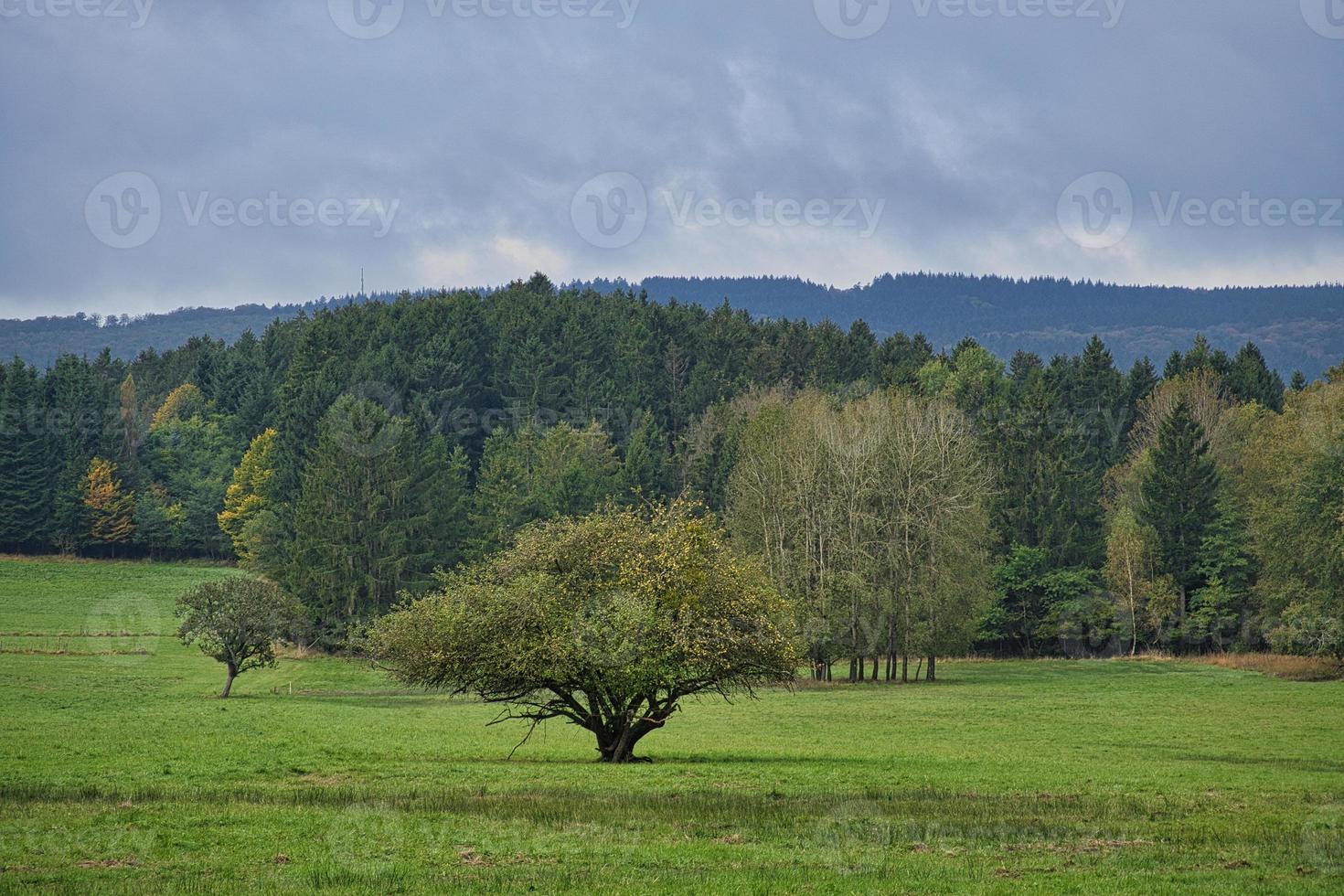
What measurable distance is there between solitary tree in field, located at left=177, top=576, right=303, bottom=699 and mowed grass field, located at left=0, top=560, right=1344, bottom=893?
11.1ft

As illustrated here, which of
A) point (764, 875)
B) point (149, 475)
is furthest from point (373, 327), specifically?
point (764, 875)

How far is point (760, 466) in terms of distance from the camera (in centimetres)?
8988

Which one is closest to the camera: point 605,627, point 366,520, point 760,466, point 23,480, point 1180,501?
point 605,627

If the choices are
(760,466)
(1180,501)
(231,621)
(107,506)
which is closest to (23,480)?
(107,506)

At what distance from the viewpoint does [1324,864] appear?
21.7 meters

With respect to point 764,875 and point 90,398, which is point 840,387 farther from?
point 764,875

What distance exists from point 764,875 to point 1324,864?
9.16 meters

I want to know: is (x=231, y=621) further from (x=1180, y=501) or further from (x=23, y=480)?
(x=23, y=480)

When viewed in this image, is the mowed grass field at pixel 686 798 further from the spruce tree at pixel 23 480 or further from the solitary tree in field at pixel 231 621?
the spruce tree at pixel 23 480

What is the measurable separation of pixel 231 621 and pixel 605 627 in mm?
34831

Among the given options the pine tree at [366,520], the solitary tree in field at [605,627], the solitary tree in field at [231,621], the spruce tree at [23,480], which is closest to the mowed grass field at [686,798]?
the solitary tree in field at [605,627]

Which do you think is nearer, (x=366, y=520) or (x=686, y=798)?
(x=686, y=798)

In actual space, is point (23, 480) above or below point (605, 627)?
above

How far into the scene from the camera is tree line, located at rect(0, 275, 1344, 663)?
268 ft
